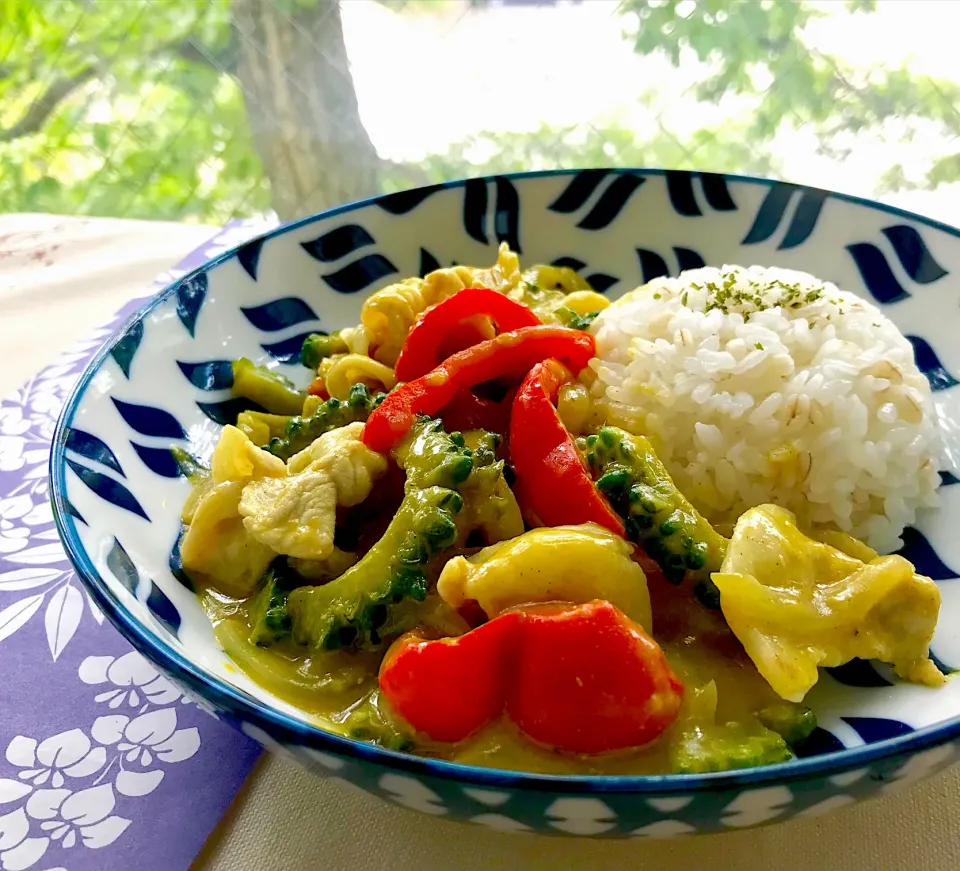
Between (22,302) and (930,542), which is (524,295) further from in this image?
(22,302)

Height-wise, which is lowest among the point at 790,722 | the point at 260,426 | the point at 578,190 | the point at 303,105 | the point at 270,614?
the point at 790,722

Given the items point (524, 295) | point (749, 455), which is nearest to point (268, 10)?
point (524, 295)

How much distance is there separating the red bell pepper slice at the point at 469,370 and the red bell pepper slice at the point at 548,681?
532 millimetres

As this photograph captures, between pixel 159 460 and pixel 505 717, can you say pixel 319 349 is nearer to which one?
pixel 159 460

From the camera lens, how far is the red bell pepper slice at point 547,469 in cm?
168

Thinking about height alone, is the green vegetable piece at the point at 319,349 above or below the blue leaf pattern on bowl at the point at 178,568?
above

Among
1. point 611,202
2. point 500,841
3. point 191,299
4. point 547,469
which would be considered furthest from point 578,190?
point 500,841

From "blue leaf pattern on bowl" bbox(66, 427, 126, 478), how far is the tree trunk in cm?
322

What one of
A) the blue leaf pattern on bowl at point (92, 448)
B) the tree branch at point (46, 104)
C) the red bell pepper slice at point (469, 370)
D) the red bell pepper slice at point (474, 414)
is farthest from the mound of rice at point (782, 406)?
the tree branch at point (46, 104)

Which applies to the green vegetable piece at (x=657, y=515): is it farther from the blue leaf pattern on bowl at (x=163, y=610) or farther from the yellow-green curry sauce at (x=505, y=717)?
the blue leaf pattern on bowl at (x=163, y=610)

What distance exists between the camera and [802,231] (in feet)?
8.66

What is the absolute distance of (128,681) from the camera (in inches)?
70.3

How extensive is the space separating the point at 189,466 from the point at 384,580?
78cm

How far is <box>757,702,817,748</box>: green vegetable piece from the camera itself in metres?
1.46
